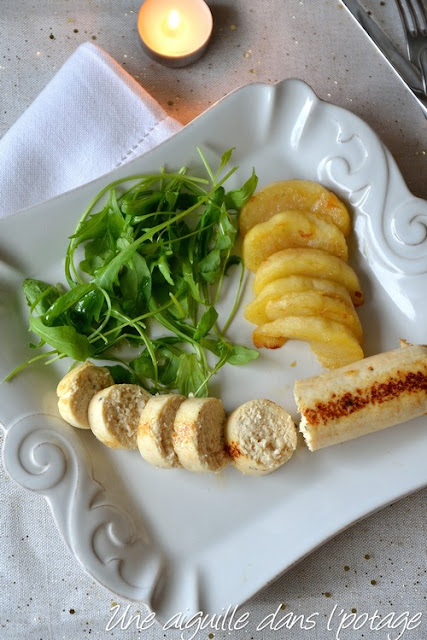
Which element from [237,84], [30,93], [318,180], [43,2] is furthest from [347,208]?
[43,2]

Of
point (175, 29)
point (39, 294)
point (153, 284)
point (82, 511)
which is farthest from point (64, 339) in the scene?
point (175, 29)

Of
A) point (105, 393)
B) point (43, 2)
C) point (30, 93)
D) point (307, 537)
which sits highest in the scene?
point (43, 2)

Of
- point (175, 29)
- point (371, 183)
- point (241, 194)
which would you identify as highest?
point (175, 29)

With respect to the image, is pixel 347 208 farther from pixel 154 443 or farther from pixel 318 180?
pixel 154 443

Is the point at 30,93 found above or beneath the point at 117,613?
above

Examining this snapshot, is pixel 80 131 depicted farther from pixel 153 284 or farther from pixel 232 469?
pixel 232 469

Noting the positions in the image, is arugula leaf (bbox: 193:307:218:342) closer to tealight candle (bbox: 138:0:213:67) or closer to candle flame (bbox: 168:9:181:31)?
tealight candle (bbox: 138:0:213:67)
